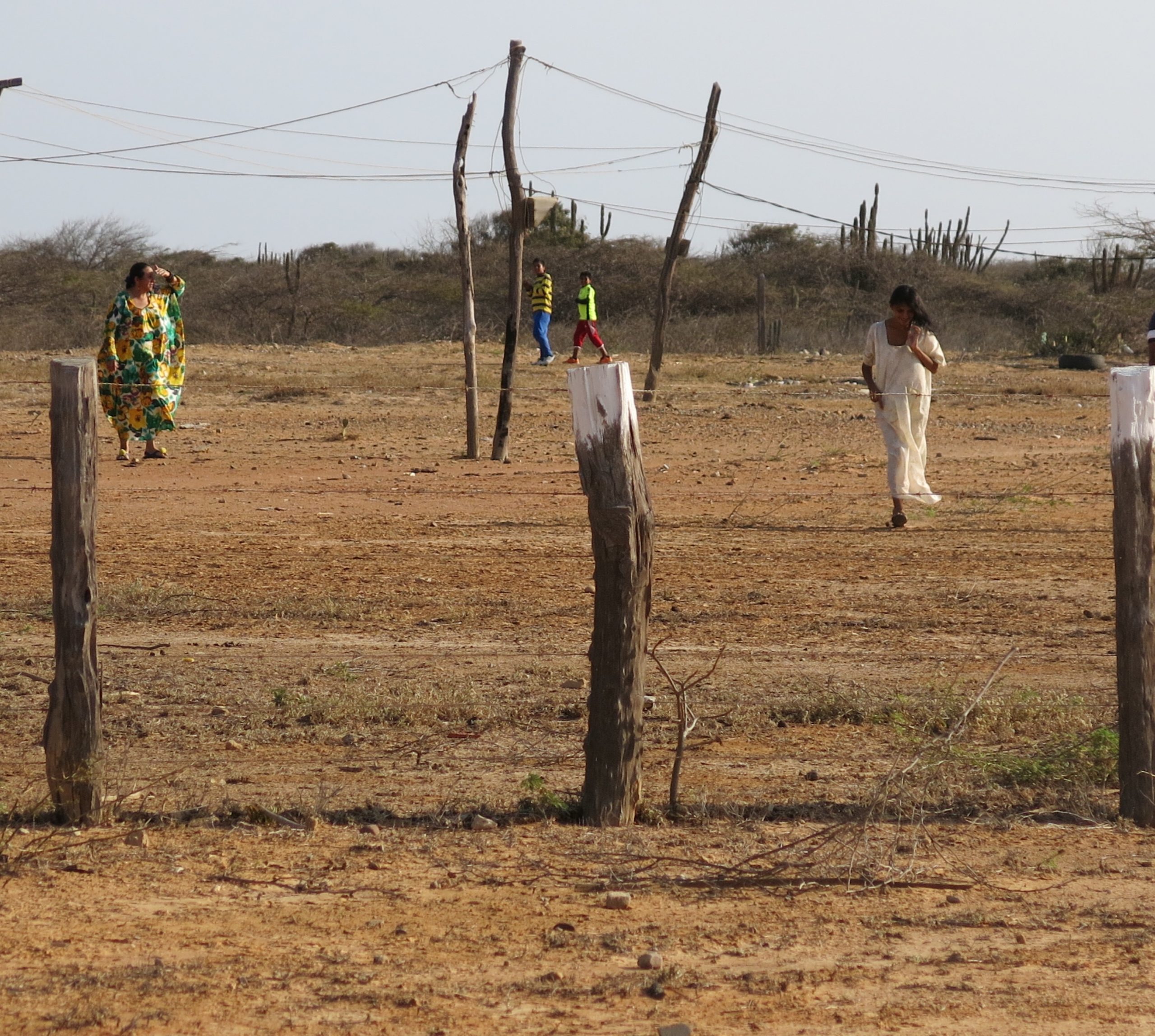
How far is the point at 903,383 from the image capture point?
9.98m

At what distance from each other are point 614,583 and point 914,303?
5.91 meters

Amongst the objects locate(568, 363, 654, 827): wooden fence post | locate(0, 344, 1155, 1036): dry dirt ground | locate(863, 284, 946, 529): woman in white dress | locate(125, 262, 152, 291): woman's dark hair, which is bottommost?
locate(0, 344, 1155, 1036): dry dirt ground

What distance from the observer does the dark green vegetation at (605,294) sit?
32688 millimetres

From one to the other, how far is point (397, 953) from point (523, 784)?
1.32m

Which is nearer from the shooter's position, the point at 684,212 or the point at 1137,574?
the point at 1137,574

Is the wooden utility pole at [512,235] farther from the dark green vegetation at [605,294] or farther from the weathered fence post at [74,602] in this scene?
the dark green vegetation at [605,294]

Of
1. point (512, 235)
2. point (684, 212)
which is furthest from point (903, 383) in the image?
point (684, 212)

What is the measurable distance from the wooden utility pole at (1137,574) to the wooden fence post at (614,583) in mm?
1488

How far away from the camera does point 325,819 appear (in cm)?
462

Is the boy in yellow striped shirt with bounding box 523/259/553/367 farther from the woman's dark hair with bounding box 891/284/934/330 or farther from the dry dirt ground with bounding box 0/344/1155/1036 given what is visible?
the woman's dark hair with bounding box 891/284/934/330

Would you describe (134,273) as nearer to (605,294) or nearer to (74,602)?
(74,602)

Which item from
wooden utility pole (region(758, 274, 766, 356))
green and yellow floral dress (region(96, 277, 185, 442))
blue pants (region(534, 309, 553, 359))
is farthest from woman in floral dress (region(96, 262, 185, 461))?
wooden utility pole (region(758, 274, 766, 356))

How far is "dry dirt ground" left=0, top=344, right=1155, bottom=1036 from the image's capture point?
3.43 metres

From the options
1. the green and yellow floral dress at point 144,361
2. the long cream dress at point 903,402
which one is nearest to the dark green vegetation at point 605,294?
the green and yellow floral dress at point 144,361
